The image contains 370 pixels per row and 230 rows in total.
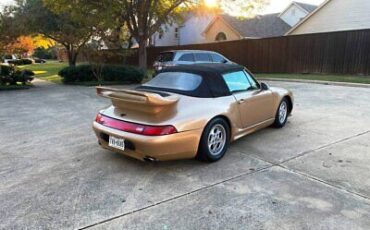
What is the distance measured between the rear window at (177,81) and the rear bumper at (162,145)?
818 millimetres

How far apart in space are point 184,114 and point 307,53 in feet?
52.8

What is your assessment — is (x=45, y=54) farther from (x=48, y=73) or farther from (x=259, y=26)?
(x=259, y=26)

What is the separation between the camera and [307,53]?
59.4 ft

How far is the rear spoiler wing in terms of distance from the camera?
12.5 ft

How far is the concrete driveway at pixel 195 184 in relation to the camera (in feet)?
9.78

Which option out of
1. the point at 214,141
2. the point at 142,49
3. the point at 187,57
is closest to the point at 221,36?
the point at 142,49

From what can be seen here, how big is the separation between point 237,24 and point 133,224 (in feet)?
91.2

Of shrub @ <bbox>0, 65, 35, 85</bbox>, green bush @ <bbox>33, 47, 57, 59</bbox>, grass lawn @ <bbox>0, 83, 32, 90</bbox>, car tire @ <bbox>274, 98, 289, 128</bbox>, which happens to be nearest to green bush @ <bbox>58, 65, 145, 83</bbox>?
shrub @ <bbox>0, 65, 35, 85</bbox>

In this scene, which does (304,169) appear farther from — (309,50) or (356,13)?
(356,13)

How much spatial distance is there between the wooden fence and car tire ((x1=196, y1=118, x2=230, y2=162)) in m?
14.3

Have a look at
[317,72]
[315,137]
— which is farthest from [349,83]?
[315,137]

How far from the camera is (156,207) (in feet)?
10.5

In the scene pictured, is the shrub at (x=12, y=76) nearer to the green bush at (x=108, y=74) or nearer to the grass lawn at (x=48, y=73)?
the green bush at (x=108, y=74)

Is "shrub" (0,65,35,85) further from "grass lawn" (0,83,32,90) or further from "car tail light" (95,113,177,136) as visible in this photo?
"car tail light" (95,113,177,136)
